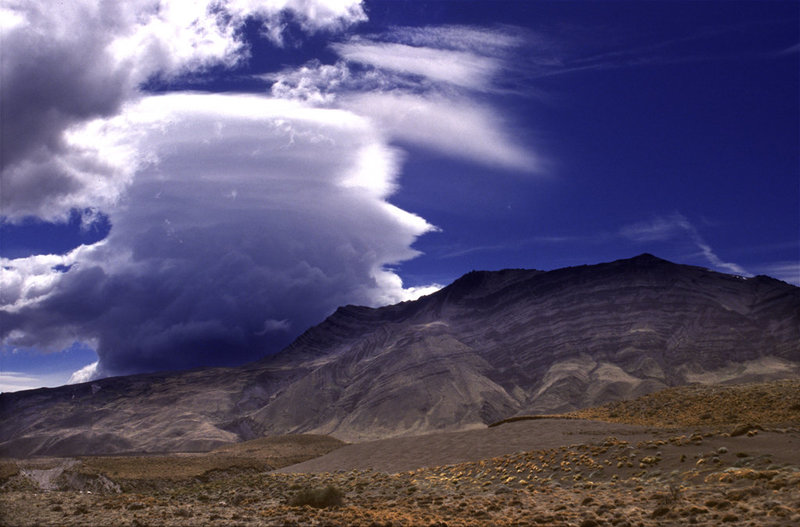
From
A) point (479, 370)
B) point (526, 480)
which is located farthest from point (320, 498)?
point (479, 370)

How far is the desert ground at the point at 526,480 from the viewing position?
1741 cm

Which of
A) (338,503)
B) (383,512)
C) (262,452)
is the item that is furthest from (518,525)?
(262,452)

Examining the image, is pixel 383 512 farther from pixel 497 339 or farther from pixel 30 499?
pixel 497 339

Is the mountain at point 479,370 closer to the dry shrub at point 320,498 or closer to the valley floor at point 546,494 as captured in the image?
the valley floor at point 546,494

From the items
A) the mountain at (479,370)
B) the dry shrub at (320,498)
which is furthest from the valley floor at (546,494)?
the mountain at (479,370)

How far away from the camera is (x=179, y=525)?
17.0 m

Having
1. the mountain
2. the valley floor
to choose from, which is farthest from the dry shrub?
the mountain

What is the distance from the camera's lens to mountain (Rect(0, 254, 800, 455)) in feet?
330

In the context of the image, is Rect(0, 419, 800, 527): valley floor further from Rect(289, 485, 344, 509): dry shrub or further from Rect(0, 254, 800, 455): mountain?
Rect(0, 254, 800, 455): mountain

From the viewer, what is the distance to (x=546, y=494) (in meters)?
21.0

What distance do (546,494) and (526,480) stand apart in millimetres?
3019

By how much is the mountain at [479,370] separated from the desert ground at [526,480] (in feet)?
197

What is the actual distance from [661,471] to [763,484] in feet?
13.1

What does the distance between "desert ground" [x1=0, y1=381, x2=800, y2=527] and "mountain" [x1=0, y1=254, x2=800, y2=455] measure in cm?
6006
